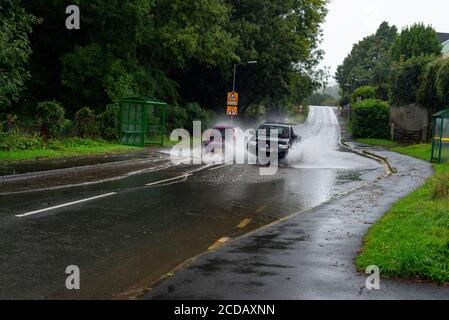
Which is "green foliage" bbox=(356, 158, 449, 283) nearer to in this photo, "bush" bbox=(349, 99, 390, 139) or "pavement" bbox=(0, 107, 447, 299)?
"pavement" bbox=(0, 107, 447, 299)

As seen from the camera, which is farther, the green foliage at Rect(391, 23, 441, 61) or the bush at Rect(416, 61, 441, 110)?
the green foliage at Rect(391, 23, 441, 61)

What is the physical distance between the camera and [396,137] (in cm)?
5238

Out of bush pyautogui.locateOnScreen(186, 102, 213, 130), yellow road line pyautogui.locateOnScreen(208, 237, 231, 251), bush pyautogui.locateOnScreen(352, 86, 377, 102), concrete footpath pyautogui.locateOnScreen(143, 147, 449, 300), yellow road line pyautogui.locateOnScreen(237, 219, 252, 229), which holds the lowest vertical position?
yellow road line pyautogui.locateOnScreen(237, 219, 252, 229)

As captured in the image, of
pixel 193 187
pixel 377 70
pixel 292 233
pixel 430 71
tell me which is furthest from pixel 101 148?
pixel 377 70

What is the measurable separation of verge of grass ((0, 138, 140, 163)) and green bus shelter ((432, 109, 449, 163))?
1519 cm

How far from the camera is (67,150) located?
2208cm

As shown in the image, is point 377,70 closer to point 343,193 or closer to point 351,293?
point 343,193

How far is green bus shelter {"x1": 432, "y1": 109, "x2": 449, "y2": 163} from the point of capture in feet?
80.8

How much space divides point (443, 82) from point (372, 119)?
16.8 m

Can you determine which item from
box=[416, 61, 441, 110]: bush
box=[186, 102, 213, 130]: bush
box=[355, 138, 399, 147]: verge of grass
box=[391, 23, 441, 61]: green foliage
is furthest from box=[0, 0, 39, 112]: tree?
box=[391, 23, 441, 61]: green foliage

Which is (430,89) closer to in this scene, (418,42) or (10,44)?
(418,42)

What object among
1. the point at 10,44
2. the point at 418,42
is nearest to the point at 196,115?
the point at 10,44

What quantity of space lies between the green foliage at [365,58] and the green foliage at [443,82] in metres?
41.4

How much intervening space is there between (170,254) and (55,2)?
2738 centimetres
